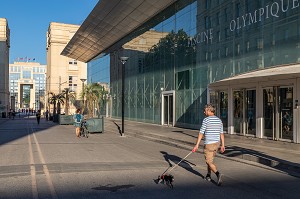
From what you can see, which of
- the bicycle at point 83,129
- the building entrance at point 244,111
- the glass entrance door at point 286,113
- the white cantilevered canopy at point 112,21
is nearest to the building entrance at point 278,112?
the glass entrance door at point 286,113

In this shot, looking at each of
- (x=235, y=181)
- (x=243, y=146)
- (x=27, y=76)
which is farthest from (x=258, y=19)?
(x=27, y=76)

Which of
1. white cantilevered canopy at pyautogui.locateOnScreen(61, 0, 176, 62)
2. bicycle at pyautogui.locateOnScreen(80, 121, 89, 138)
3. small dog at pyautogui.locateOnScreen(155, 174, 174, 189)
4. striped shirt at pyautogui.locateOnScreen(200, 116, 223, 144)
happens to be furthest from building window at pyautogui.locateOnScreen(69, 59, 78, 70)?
striped shirt at pyautogui.locateOnScreen(200, 116, 223, 144)

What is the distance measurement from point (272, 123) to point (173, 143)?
186 inches

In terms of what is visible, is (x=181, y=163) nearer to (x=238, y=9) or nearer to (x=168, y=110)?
(x=238, y=9)

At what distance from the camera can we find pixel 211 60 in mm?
24156

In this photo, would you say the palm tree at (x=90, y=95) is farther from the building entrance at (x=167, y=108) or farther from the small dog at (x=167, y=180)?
the small dog at (x=167, y=180)

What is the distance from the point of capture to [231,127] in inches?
813

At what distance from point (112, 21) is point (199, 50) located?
15.7 m

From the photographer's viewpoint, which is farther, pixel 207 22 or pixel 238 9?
pixel 207 22

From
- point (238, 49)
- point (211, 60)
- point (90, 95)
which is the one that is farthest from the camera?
point (90, 95)

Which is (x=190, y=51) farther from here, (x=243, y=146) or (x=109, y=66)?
(x=109, y=66)

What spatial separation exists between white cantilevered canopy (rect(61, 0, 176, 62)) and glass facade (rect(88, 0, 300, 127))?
1.04m

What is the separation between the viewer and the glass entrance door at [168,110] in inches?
1213

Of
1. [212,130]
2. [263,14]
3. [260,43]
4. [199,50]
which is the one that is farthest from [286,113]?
[199,50]
